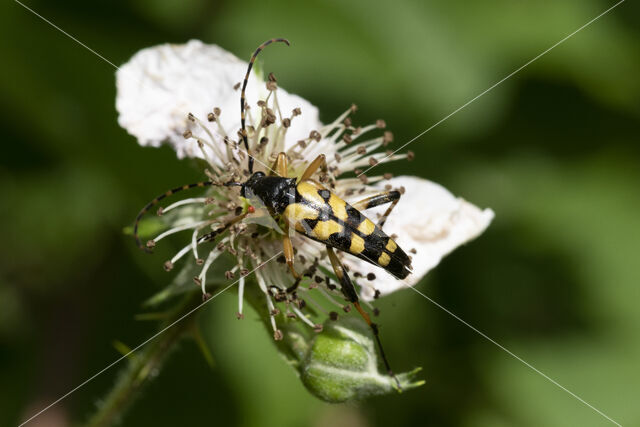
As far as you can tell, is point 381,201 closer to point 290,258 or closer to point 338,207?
point 338,207

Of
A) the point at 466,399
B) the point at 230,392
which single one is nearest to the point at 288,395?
the point at 230,392

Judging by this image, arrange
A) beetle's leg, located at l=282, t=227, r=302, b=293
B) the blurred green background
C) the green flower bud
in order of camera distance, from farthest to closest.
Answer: the blurred green background < beetle's leg, located at l=282, t=227, r=302, b=293 < the green flower bud

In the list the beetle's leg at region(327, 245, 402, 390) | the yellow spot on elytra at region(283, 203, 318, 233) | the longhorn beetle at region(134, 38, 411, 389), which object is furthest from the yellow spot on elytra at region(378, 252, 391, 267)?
the yellow spot on elytra at region(283, 203, 318, 233)

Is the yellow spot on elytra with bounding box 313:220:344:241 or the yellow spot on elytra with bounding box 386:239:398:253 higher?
the yellow spot on elytra with bounding box 313:220:344:241

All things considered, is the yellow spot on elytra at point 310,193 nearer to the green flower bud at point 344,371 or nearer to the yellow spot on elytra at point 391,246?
the yellow spot on elytra at point 391,246

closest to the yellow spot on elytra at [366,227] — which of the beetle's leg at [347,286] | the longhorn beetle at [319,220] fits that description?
the longhorn beetle at [319,220]

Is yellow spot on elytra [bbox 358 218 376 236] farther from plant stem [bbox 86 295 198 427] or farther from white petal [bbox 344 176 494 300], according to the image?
plant stem [bbox 86 295 198 427]

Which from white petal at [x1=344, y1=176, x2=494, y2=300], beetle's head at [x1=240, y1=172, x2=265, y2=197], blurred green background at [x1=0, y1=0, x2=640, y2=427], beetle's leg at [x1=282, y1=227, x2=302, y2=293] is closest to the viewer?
beetle's leg at [x1=282, y1=227, x2=302, y2=293]
